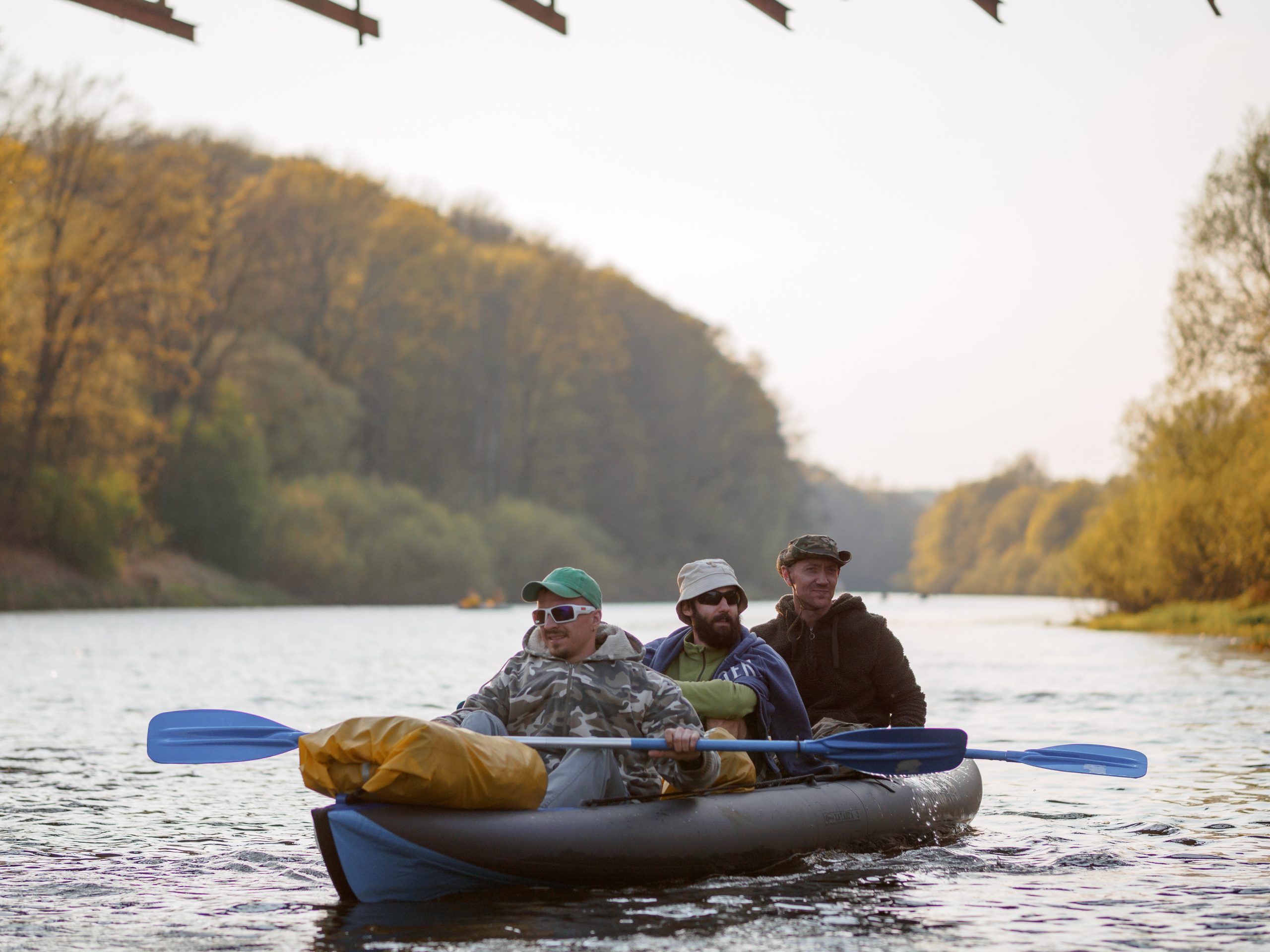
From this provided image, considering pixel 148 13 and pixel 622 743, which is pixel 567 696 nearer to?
pixel 622 743

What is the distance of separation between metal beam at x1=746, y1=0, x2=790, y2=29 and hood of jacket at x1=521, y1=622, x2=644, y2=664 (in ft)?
17.6

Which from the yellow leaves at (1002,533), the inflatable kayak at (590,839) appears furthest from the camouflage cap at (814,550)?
the yellow leaves at (1002,533)

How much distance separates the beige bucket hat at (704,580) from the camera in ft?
21.0

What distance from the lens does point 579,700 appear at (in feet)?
19.8

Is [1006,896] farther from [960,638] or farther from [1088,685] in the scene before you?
[960,638]

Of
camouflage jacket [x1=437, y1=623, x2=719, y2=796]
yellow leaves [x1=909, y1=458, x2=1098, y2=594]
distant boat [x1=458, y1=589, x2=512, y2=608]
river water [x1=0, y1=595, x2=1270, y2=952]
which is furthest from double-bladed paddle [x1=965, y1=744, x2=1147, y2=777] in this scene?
yellow leaves [x1=909, y1=458, x2=1098, y2=594]

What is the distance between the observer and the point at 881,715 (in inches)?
294

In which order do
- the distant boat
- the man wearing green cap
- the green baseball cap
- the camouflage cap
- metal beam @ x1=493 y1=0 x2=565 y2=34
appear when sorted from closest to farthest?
the green baseball cap
the man wearing green cap
the camouflage cap
metal beam @ x1=493 y1=0 x2=565 y2=34
the distant boat

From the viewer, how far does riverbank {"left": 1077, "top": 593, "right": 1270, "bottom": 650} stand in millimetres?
25406

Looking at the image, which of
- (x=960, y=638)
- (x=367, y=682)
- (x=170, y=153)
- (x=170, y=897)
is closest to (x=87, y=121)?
(x=170, y=153)

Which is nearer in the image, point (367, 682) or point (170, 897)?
point (170, 897)

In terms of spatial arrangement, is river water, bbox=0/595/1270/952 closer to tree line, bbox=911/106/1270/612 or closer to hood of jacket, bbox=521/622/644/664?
hood of jacket, bbox=521/622/644/664

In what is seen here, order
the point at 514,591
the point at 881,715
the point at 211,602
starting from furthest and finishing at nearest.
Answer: the point at 514,591, the point at 211,602, the point at 881,715

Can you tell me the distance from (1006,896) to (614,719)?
6.23 feet
